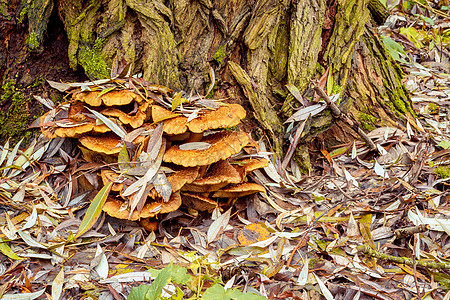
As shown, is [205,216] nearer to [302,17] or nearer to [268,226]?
[268,226]

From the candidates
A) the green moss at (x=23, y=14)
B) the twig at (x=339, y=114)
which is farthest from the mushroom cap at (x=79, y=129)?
the twig at (x=339, y=114)

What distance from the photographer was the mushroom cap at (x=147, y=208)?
107 inches

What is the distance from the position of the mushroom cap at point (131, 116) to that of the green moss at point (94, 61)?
1.64 feet

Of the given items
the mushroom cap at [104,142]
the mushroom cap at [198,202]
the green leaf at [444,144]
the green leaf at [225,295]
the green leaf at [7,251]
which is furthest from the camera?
the green leaf at [444,144]

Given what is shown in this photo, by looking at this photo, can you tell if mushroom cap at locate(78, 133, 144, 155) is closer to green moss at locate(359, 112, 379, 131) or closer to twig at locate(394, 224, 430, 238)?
twig at locate(394, 224, 430, 238)

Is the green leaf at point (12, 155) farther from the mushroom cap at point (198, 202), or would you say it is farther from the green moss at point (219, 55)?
the green moss at point (219, 55)

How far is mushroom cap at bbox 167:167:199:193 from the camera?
2787mm

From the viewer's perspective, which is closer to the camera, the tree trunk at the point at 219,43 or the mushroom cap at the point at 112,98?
the mushroom cap at the point at 112,98

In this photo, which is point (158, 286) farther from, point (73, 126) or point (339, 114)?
point (339, 114)

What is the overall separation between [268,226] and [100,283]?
1.36 meters

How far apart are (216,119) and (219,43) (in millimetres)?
1058

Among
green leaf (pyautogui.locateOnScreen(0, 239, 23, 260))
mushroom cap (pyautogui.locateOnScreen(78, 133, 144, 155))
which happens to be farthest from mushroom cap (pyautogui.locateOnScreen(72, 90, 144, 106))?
green leaf (pyautogui.locateOnScreen(0, 239, 23, 260))

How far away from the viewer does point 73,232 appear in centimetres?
294

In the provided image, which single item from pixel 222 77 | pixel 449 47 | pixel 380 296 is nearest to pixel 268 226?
pixel 380 296
